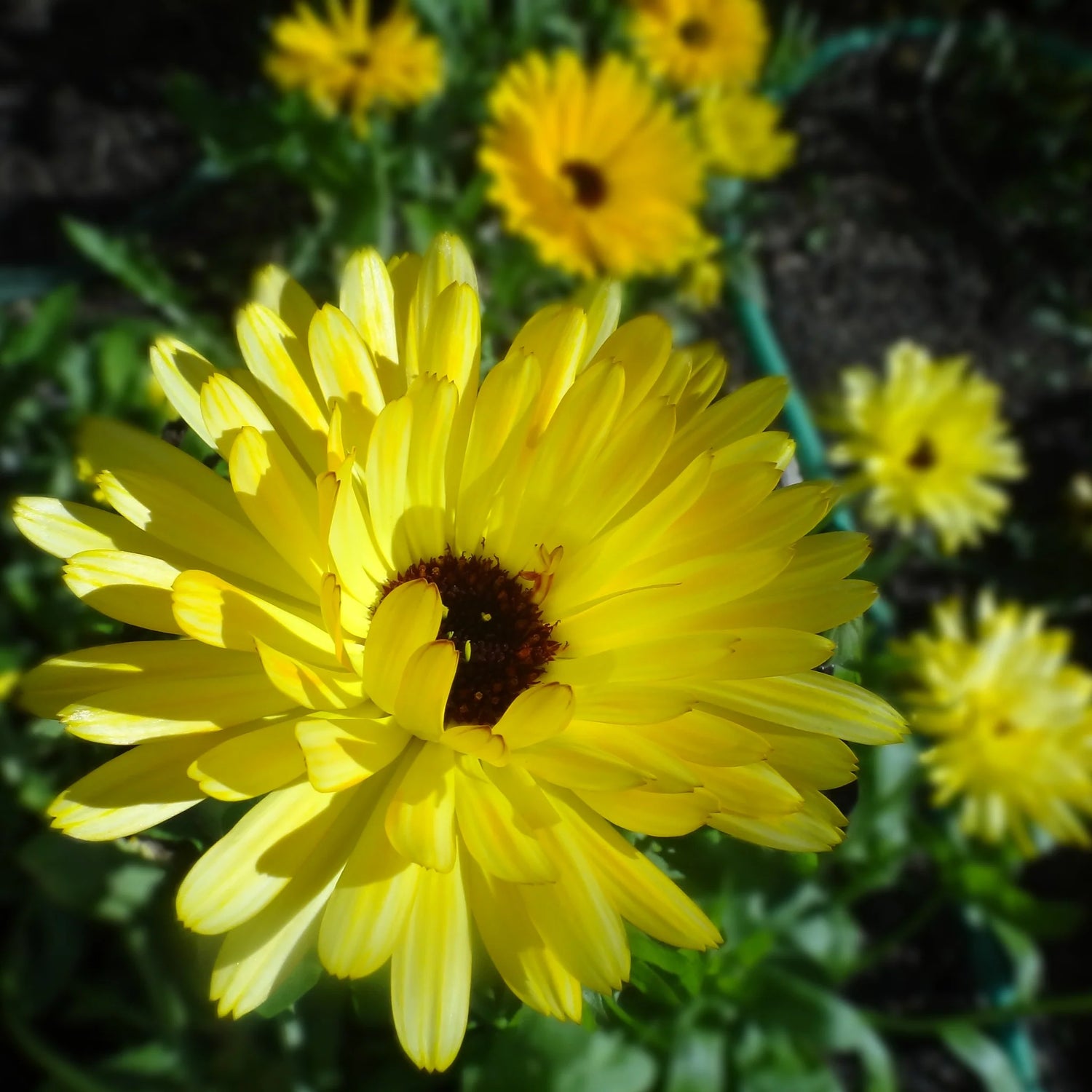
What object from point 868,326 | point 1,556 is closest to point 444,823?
point 1,556

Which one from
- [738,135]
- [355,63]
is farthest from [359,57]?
[738,135]

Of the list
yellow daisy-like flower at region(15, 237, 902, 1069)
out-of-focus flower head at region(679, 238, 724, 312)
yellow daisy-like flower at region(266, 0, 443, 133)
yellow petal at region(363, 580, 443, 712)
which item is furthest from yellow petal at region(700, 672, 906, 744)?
yellow daisy-like flower at region(266, 0, 443, 133)

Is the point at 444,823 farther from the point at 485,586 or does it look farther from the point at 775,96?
the point at 775,96

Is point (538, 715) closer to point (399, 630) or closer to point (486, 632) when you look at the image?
point (399, 630)

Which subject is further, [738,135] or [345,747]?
[738,135]

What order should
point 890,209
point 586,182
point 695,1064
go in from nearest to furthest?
point 695,1064, point 586,182, point 890,209

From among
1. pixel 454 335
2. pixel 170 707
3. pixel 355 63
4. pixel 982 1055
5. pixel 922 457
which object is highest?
pixel 355 63

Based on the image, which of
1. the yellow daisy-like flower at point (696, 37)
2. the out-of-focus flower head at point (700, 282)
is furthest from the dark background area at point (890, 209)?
the yellow daisy-like flower at point (696, 37)
